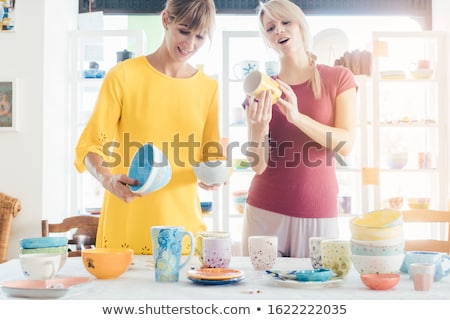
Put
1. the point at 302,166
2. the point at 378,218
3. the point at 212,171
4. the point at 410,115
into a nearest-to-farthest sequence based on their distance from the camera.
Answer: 1. the point at 378,218
2. the point at 212,171
3. the point at 302,166
4. the point at 410,115

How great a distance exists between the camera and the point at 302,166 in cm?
159

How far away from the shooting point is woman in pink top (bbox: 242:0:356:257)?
1556 millimetres

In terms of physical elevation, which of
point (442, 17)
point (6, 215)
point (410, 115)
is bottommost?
point (6, 215)

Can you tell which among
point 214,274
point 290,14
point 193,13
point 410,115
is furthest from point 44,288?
point 410,115

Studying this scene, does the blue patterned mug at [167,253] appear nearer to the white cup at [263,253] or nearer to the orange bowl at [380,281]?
the white cup at [263,253]

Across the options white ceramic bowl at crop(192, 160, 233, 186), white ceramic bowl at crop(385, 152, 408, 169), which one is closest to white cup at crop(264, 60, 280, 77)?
white ceramic bowl at crop(385, 152, 408, 169)

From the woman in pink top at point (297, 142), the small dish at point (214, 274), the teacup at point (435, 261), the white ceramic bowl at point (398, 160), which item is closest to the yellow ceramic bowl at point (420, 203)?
the white ceramic bowl at point (398, 160)

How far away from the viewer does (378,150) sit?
327 cm

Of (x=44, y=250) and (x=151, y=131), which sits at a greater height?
(x=151, y=131)

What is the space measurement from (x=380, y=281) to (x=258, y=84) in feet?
1.99

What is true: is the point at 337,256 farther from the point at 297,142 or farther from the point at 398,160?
the point at 398,160

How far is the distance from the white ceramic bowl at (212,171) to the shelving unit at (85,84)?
79.6 inches

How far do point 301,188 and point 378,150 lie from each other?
1.84 metres

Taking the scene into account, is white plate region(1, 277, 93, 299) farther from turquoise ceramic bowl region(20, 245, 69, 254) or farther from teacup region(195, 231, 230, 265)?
teacup region(195, 231, 230, 265)
